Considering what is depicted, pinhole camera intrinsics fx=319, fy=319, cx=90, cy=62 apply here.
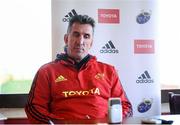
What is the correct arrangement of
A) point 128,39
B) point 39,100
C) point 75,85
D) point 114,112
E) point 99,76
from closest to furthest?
point 114,112 < point 39,100 < point 75,85 < point 99,76 < point 128,39

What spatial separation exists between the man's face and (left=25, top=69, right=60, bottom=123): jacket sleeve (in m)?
0.34

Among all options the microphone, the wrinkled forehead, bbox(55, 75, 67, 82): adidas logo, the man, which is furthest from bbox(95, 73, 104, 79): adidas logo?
the microphone

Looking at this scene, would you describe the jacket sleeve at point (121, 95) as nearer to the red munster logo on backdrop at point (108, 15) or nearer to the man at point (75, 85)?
the man at point (75, 85)

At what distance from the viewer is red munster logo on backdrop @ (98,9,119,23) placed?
126 inches

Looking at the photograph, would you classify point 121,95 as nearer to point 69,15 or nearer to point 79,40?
point 79,40

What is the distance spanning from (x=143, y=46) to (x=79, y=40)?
2.54ft

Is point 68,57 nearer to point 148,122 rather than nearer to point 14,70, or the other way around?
point 14,70

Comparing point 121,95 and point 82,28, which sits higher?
point 82,28

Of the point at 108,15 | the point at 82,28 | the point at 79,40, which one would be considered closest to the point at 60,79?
the point at 79,40

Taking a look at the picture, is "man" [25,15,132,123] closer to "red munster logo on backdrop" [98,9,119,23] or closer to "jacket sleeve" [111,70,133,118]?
"jacket sleeve" [111,70,133,118]

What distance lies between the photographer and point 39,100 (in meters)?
2.56

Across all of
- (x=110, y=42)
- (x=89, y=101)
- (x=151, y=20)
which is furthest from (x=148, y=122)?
(x=151, y=20)

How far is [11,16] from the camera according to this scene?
3.37 metres

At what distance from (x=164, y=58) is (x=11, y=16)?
183 cm
